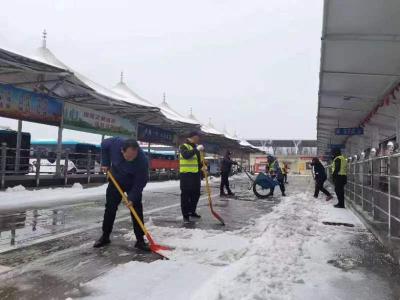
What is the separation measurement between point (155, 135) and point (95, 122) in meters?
6.77

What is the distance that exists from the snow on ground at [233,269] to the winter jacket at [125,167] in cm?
86

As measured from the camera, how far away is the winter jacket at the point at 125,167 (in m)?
5.20

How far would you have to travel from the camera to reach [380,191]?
23.6ft

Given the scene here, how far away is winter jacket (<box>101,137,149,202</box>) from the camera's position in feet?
17.1

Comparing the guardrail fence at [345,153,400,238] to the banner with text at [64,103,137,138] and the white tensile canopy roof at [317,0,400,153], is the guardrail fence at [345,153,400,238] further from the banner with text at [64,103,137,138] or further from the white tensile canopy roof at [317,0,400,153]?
the banner with text at [64,103,137,138]

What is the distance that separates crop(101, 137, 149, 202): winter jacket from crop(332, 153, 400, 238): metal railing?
3.32 m

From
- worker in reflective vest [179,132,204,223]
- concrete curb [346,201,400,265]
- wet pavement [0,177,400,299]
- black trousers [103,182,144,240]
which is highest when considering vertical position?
worker in reflective vest [179,132,204,223]

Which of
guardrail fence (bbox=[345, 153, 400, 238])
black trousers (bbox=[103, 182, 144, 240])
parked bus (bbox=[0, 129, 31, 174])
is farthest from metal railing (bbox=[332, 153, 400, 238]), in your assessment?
parked bus (bbox=[0, 129, 31, 174])

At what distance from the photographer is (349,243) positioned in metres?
5.82

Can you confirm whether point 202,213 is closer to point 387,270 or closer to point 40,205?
point 40,205

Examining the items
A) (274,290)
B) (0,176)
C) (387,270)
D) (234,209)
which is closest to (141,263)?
(274,290)

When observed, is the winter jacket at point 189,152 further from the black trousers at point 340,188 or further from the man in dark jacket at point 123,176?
the black trousers at point 340,188

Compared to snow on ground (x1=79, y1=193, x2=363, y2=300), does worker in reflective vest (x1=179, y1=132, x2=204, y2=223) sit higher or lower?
higher

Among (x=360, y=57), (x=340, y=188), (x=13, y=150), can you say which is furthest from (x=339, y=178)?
(x=13, y=150)
